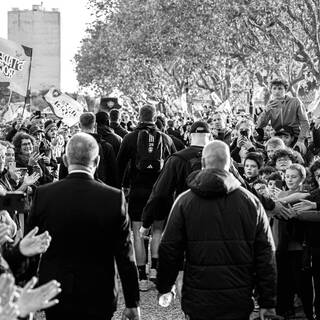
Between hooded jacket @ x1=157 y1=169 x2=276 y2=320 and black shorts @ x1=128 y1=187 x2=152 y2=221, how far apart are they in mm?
4698

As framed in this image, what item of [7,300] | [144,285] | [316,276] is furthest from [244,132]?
[7,300]

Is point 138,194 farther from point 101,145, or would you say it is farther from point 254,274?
point 254,274

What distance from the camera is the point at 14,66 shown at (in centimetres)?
1800

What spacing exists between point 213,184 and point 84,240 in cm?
89

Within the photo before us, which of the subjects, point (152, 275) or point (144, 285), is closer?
point (144, 285)

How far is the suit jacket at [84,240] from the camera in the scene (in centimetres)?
624

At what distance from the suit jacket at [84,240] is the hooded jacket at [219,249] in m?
0.37

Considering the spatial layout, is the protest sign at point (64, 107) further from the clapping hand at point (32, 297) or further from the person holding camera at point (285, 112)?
the clapping hand at point (32, 297)

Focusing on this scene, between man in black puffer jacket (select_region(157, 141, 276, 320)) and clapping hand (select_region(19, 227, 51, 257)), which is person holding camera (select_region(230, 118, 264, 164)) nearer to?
man in black puffer jacket (select_region(157, 141, 276, 320))

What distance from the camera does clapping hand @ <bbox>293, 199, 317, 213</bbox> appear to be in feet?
28.1

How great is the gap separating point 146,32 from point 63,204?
134 feet

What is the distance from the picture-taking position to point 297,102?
506 inches

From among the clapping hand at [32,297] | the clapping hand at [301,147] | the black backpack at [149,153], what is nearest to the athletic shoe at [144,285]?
the black backpack at [149,153]

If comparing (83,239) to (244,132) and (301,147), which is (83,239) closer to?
(301,147)
